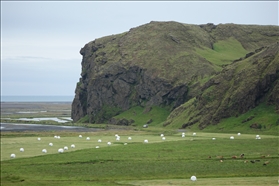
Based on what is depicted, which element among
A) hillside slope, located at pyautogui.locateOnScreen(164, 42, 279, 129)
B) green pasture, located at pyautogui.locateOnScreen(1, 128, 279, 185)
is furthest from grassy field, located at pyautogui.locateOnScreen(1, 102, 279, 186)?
hillside slope, located at pyautogui.locateOnScreen(164, 42, 279, 129)

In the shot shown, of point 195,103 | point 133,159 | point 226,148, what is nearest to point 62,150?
point 133,159

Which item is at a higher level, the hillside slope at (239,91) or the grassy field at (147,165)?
the hillside slope at (239,91)

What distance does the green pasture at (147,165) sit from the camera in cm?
6372

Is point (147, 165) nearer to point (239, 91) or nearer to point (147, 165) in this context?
point (147, 165)

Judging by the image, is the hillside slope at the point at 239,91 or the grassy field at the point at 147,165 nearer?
the grassy field at the point at 147,165

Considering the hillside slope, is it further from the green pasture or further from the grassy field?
the green pasture

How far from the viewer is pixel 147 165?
240ft

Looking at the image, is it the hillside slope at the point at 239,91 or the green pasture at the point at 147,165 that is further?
the hillside slope at the point at 239,91

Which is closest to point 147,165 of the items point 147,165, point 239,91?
point 147,165

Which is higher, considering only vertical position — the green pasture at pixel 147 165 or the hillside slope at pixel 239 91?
the hillside slope at pixel 239 91

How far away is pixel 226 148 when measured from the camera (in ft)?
290

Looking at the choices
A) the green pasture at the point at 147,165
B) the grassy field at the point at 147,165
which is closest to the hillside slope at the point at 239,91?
the grassy field at the point at 147,165

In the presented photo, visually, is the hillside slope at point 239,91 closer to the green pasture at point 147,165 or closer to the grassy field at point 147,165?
the grassy field at point 147,165

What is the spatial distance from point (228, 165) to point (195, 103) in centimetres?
10906
